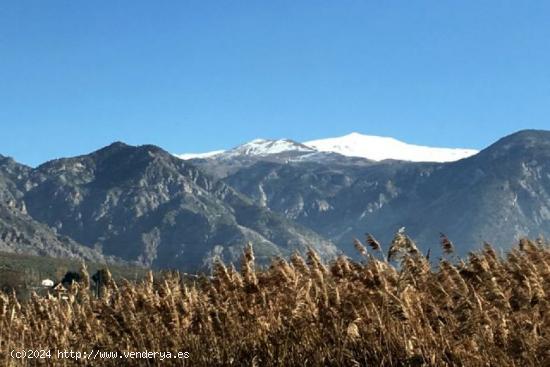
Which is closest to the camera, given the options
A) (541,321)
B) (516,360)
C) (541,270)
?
(516,360)

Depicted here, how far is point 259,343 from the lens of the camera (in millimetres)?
10055

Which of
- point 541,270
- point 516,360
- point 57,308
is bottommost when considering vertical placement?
point 516,360

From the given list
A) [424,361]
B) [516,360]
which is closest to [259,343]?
[424,361]

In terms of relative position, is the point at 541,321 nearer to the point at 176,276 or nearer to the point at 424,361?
the point at 424,361

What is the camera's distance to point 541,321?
8266 mm

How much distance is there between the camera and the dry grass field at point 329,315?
316 inches

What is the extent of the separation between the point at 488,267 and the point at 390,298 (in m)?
2.45

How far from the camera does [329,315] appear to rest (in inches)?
Result: 387

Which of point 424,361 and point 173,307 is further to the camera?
point 173,307

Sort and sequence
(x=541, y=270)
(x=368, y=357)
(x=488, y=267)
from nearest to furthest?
(x=368, y=357) < (x=541, y=270) < (x=488, y=267)

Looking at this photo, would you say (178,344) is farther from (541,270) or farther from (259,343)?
(541,270)

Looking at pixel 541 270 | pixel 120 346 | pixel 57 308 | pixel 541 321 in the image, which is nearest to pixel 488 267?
pixel 541 270

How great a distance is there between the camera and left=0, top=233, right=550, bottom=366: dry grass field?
26.3ft

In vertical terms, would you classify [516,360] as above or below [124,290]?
below
